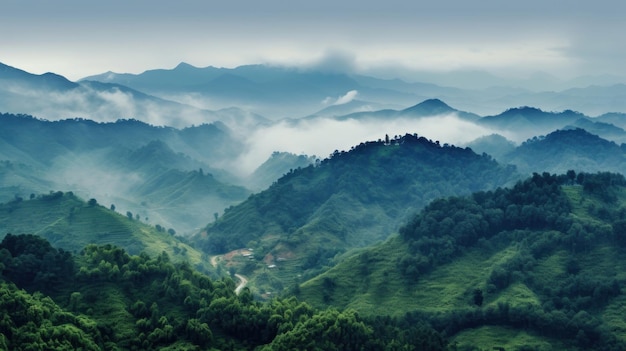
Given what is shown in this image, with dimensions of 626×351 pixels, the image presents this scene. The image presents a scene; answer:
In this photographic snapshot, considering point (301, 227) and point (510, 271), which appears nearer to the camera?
point (510, 271)

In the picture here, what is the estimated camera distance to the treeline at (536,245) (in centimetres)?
9425

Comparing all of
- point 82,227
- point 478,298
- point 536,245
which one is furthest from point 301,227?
point 478,298

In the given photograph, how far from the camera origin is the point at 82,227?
153750 mm

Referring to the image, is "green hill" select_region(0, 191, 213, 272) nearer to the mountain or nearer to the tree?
the mountain

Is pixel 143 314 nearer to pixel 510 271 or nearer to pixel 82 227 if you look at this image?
pixel 510 271

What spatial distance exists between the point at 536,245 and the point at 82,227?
90.5 metres

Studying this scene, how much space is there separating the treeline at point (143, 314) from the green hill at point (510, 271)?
48.0 feet

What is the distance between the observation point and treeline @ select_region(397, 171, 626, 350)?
94.2m

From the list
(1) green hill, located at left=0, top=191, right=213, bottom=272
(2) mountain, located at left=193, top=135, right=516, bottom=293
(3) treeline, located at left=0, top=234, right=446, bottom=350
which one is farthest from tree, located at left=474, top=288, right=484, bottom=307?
(1) green hill, located at left=0, top=191, right=213, bottom=272

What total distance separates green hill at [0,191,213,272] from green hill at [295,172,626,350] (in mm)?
45710

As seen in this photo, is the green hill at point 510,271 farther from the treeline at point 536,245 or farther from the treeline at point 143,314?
the treeline at point 143,314

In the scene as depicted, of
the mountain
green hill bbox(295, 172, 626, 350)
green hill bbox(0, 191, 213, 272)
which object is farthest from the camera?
the mountain

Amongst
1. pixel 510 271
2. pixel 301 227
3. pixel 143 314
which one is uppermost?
pixel 510 271

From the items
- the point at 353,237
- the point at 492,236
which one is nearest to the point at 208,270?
the point at 353,237
